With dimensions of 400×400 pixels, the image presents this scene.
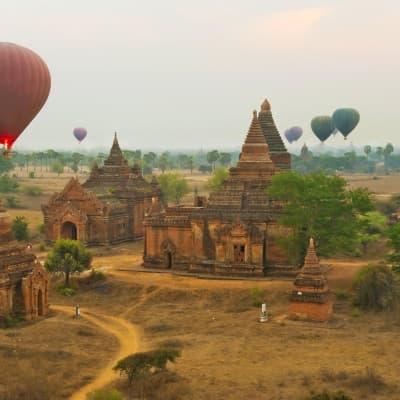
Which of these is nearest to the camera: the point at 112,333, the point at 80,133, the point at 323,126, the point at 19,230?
the point at 112,333

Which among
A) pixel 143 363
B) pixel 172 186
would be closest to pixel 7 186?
pixel 172 186

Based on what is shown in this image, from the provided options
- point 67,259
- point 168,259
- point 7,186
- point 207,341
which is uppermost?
point 7,186

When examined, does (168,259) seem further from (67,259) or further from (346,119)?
(346,119)

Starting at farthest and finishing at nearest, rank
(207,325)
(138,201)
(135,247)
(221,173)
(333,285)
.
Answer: (221,173), (138,201), (135,247), (333,285), (207,325)

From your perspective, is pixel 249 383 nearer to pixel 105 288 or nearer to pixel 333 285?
pixel 333 285

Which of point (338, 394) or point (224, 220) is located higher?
point (224, 220)

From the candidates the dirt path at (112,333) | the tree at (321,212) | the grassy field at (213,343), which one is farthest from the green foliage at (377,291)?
the dirt path at (112,333)

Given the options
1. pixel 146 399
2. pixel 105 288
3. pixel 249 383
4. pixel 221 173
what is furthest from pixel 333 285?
pixel 221 173
